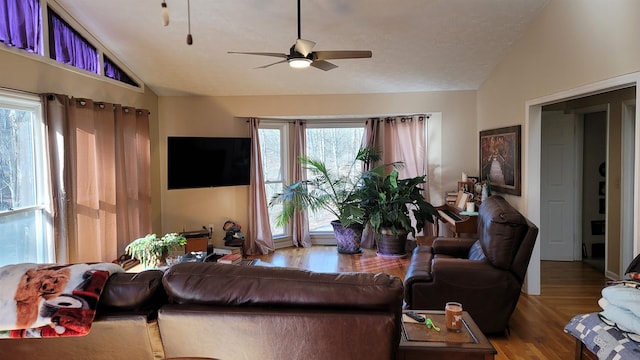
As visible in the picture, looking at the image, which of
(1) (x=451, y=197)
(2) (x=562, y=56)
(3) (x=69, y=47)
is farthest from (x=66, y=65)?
(1) (x=451, y=197)

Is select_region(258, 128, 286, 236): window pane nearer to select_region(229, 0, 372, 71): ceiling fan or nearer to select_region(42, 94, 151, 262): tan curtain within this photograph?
select_region(42, 94, 151, 262): tan curtain

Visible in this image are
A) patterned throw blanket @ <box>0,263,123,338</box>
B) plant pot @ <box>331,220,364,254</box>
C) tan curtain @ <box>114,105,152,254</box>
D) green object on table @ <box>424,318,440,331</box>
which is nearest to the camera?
patterned throw blanket @ <box>0,263,123,338</box>

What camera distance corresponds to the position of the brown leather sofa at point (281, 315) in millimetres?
1544

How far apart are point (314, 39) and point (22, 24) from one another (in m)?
2.64

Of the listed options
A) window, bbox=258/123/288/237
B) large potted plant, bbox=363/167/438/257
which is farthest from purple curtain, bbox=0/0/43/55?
large potted plant, bbox=363/167/438/257

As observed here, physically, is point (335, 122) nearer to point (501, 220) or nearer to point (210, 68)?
point (210, 68)

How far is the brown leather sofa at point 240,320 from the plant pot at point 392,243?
409 cm

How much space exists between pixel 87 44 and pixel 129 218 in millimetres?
1996

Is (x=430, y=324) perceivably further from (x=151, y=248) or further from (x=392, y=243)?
(x=392, y=243)

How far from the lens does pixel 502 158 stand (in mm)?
4691

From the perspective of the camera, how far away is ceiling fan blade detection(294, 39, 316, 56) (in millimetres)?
3021

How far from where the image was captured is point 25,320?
59.7 inches

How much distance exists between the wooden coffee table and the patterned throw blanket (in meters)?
1.26

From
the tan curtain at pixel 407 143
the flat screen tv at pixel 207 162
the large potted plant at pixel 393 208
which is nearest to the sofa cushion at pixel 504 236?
the large potted plant at pixel 393 208
